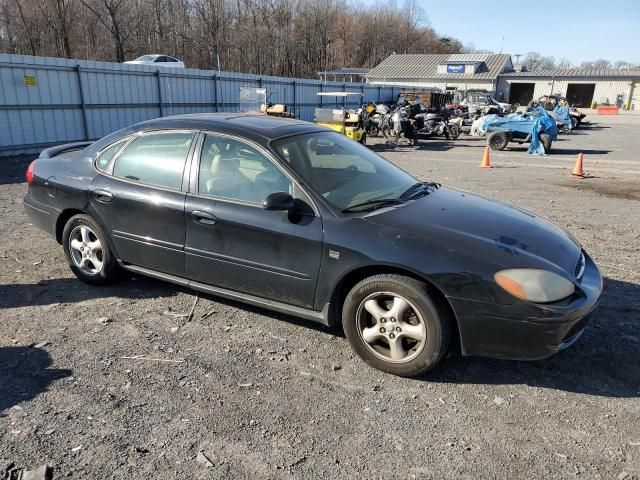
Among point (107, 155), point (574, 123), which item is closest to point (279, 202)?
point (107, 155)

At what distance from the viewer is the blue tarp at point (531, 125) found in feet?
56.1

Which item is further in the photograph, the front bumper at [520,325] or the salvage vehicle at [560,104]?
the salvage vehicle at [560,104]

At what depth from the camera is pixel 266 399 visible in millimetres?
3031

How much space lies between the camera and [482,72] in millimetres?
61438

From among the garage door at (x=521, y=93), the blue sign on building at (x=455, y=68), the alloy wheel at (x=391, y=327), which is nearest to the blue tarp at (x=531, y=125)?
the alloy wheel at (x=391, y=327)

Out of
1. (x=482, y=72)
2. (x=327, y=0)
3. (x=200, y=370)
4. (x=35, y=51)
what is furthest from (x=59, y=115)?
(x=327, y=0)

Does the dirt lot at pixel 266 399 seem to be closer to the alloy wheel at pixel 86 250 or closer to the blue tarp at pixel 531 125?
the alloy wheel at pixel 86 250

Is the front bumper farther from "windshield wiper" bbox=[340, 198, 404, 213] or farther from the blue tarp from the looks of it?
the blue tarp

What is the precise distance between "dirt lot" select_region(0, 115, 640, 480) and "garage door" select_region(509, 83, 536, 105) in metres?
65.4

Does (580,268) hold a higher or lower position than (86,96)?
lower

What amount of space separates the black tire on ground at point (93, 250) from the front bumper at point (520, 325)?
10.2 ft

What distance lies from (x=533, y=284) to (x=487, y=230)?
55cm

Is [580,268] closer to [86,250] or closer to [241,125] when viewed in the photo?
[241,125]

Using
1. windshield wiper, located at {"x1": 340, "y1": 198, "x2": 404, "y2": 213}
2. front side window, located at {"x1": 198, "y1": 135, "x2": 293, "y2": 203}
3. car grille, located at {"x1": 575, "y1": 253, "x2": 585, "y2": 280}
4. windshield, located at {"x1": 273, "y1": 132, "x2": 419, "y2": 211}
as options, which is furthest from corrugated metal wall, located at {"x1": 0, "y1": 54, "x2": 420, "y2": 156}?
car grille, located at {"x1": 575, "y1": 253, "x2": 585, "y2": 280}
